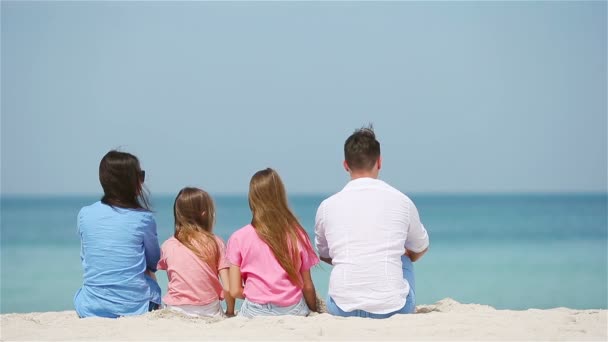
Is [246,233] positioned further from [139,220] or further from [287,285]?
[139,220]

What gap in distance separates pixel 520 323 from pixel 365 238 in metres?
1.10

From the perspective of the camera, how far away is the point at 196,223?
5.36 meters

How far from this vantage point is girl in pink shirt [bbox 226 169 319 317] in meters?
5.04

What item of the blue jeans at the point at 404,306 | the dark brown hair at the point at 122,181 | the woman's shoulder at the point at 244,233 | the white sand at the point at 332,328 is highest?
the dark brown hair at the point at 122,181

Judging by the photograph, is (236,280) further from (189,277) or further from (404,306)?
(404,306)

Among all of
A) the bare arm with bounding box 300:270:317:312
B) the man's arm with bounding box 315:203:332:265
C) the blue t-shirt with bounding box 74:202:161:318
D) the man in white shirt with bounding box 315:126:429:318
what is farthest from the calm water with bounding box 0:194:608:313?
the blue t-shirt with bounding box 74:202:161:318

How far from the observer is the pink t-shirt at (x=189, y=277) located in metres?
5.26

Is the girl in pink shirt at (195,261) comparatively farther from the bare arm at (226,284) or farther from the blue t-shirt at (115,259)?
the blue t-shirt at (115,259)

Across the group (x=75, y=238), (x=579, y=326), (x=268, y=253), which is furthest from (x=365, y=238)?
(x=75, y=238)

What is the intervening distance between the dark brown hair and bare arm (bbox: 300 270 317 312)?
129 centimetres

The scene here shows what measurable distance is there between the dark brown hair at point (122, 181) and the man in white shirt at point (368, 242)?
140 cm

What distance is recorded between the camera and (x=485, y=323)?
4637 mm

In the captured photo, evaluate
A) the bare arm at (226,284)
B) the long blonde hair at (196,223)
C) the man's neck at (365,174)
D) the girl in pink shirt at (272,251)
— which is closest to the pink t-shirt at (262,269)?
the girl in pink shirt at (272,251)

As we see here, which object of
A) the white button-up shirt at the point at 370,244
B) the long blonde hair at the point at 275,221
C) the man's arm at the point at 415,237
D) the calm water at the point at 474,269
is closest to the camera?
the white button-up shirt at the point at 370,244
